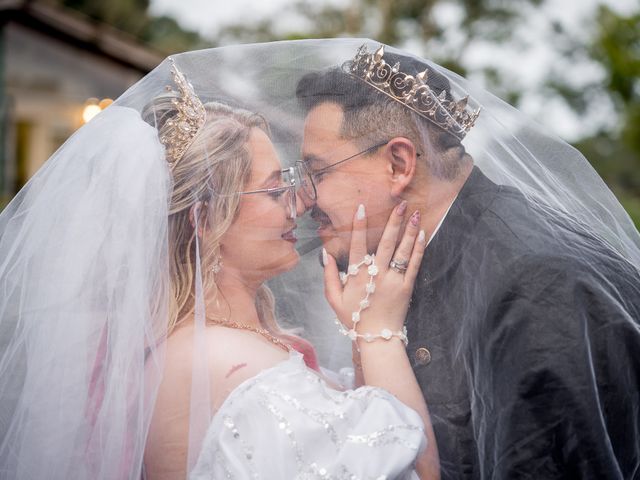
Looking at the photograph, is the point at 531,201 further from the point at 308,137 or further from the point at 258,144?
the point at 258,144

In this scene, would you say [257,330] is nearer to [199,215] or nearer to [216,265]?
[216,265]

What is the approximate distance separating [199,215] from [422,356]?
85cm

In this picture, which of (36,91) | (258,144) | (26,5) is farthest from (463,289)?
(36,91)

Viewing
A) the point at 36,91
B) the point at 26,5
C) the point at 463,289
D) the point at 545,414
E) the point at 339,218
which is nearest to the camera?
the point at 545,414

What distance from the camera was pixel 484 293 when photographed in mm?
2266

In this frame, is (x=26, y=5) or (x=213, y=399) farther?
(x=26, y=5)

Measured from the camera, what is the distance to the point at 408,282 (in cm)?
239

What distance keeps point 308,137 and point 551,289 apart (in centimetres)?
90

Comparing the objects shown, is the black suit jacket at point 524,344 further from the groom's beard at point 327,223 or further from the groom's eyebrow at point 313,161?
the groom's eyebrow at point 313,161

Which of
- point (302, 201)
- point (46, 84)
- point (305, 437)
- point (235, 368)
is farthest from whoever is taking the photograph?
point (46, 84)

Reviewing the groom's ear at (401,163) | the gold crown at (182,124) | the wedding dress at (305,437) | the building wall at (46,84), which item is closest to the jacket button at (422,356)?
→ the wedding dress at (305,437)

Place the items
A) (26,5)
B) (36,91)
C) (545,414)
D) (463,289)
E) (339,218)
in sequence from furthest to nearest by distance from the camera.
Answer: (36,91), (26,5), (339,218), (463,289), (545,414)

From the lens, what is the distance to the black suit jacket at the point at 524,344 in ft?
6.89

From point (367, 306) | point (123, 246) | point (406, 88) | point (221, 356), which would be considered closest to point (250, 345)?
point (221, 356)
